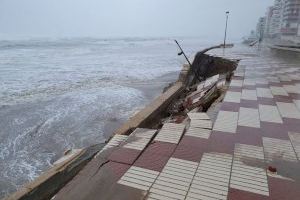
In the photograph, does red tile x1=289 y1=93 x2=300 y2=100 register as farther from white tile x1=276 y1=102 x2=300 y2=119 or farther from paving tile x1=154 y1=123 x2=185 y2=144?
paving tile x1=154 y1=123 x2=185 y2=144

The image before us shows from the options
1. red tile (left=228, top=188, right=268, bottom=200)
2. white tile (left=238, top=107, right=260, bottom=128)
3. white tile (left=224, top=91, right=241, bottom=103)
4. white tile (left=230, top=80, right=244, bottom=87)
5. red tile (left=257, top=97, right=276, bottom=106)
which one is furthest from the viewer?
white tile (left=230, top=80, right=244, bottom=87)

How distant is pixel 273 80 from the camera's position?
969 cm

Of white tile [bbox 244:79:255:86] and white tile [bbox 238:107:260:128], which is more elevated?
white tile [bbox 238:107:260:128]

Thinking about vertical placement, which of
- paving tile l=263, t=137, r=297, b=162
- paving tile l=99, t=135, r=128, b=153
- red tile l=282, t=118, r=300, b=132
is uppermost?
red tile l=282, t=118, r=300, b=132

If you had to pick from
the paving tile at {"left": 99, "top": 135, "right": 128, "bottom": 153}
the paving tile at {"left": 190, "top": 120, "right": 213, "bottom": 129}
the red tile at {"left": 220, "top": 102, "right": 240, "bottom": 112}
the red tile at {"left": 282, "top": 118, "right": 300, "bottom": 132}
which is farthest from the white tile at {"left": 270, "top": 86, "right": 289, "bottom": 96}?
the paving tile at {"left": 99, "top": 135, "right": 128, "bottom": 153}

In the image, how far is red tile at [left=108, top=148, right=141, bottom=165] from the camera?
402 cm

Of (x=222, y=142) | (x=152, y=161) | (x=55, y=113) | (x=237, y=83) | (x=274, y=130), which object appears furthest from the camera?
(x=55, y=113)

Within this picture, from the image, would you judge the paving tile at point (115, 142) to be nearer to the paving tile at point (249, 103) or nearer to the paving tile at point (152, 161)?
the paving tile at point (152, 161)

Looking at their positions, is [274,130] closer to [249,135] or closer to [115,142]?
[249,135]

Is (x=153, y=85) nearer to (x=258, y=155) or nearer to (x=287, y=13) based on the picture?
(x=258, y=155)

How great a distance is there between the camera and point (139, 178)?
357 cm

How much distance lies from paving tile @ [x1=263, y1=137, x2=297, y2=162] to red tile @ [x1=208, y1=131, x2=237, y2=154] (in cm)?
51

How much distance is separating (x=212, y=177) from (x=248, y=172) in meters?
0.52

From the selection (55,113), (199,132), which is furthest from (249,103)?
(55,113)
